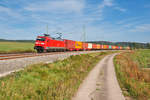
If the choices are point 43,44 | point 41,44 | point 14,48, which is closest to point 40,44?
point 41,44

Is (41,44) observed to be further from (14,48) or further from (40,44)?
(14,48)

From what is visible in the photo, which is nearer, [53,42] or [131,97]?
[131,97]

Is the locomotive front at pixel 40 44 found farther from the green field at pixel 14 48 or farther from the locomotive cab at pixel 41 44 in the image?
the green field at pixel 14 48

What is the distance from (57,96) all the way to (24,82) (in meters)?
2.57

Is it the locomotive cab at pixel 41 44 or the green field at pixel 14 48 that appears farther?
the green field at pixel 14 48

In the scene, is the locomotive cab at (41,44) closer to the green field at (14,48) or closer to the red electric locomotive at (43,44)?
the red electric locomotive at (43,44)

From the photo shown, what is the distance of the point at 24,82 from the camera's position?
7.66 metres

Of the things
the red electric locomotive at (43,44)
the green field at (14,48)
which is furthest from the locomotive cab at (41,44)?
the green field at (14,48)

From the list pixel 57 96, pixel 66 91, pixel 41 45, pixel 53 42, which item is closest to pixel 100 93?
pixel 66 91

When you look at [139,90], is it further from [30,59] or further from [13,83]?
[30,59]

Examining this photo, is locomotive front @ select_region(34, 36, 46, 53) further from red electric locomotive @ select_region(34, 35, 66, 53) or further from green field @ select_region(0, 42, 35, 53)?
green field @ select_region(0, 42, 35, 53)

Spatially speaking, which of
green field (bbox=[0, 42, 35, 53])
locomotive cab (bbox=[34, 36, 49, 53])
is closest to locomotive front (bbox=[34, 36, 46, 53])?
locomotive cab (bbox=[34, 36, 49, 53])

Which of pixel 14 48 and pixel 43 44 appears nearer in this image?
pixel 43 44

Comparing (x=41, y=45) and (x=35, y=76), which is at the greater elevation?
(x=41, y=45)
